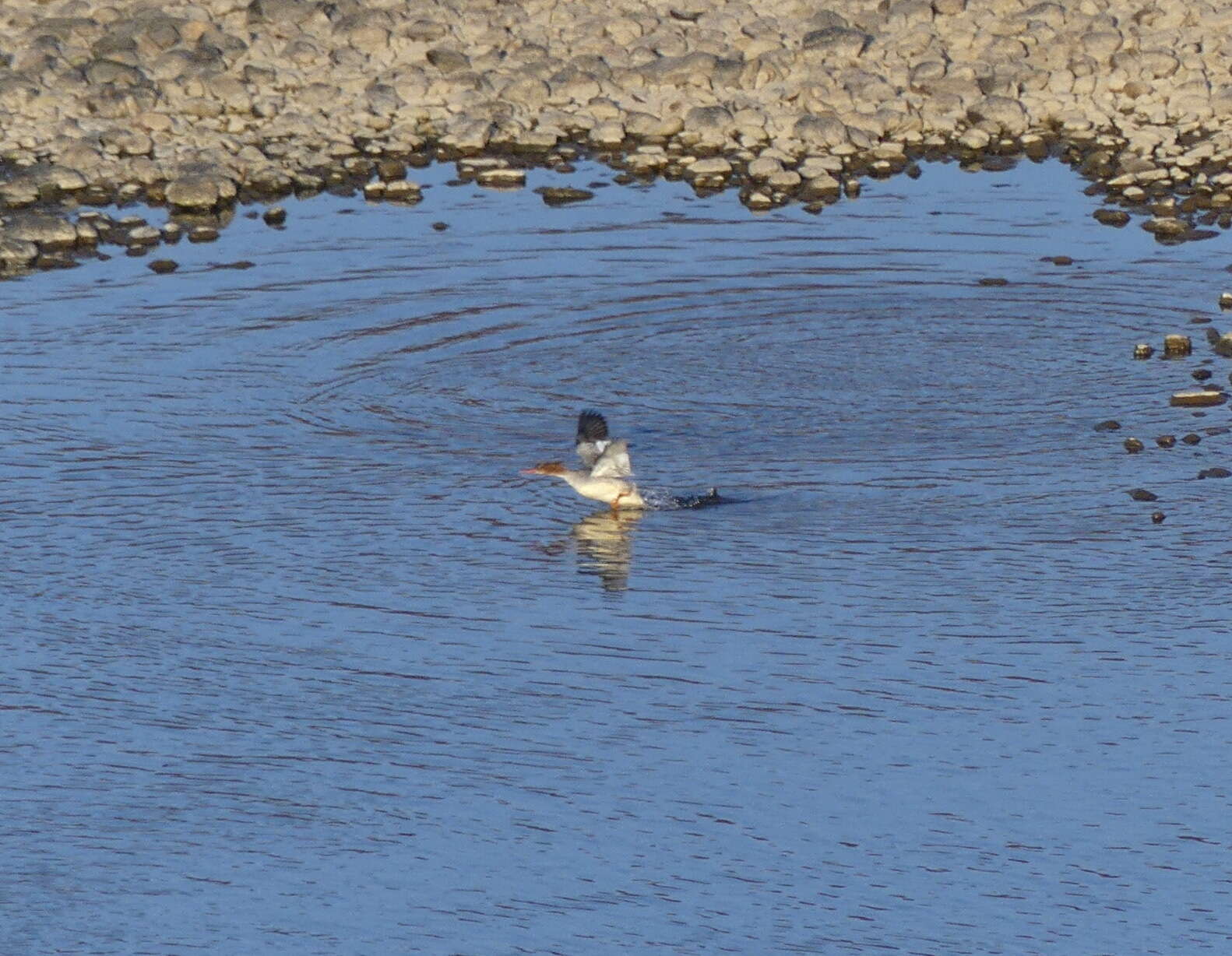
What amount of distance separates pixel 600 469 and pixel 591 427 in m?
0.56

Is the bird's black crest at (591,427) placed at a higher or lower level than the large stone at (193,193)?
lower

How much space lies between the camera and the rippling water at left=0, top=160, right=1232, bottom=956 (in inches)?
476

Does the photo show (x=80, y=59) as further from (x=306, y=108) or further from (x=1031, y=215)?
(x=1031, y=215)

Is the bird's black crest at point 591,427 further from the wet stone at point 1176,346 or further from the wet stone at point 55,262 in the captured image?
the wet stone at point 55,262

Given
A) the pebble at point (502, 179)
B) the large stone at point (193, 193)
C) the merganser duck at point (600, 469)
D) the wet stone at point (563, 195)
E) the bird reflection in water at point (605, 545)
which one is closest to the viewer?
the bird reflection in water at point (605, 545)

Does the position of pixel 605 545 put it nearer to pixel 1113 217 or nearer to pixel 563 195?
pixel 563 195

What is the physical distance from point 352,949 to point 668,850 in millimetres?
1771

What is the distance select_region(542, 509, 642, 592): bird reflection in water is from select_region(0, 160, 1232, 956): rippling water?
0.04m

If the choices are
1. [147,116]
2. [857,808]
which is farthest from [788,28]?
[857,808]

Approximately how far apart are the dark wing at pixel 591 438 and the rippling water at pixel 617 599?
0.47 m

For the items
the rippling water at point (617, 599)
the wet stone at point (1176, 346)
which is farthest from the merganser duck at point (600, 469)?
the wet stone at point (1176, 346)

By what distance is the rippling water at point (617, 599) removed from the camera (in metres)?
12.1

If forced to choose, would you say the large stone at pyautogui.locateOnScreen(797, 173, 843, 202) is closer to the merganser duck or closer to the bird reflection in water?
the merganser duck

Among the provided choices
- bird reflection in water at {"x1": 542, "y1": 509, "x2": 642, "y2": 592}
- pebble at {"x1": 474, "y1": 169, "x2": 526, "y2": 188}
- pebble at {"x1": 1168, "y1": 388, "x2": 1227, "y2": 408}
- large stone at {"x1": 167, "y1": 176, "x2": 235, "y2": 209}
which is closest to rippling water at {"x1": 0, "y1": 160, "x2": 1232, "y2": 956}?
bird reflection in water at {"x1": 542, "y1": 509, "x2": 642, "y2": 592}
